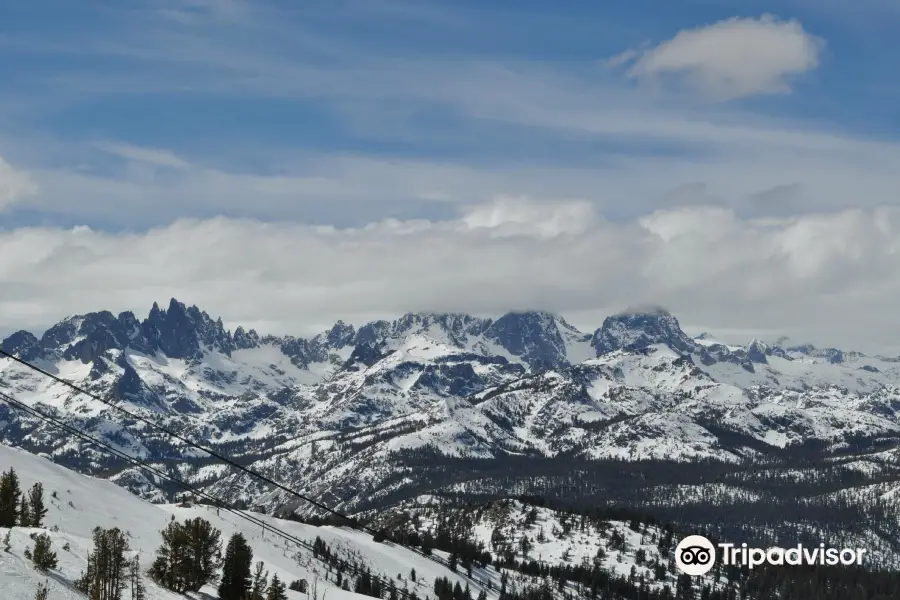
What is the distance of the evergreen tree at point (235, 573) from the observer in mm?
91125

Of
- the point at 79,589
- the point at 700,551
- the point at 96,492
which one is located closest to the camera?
the point at 79,589

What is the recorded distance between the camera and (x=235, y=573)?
9444 cm

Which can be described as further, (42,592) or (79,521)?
(79,521)

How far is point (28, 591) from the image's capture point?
2330 inches

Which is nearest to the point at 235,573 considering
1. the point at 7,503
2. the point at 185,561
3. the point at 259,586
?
the point at 259,586

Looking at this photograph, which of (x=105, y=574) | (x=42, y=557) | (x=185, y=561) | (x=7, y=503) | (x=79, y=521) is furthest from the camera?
(x=79, y=521)

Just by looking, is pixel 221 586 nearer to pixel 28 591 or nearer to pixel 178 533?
pixel 178 533

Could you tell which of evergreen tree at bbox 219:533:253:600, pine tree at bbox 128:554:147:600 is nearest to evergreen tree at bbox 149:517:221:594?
evergreen tree at bbox 219:533:253:600

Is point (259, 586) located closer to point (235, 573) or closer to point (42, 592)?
point (235, 573)

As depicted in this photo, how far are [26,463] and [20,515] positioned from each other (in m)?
78.7

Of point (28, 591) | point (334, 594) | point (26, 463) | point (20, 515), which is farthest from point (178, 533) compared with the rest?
point (26, 463)

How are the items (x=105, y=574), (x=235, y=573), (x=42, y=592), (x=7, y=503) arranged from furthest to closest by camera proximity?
(x=7, y=503)
(x=235, y=573)
(x=105, y=574)
(x=42, y=592)

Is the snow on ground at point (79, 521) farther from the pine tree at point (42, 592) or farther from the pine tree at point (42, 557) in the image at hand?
the pine tree at point (42, 592)

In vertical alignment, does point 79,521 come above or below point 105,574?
below
